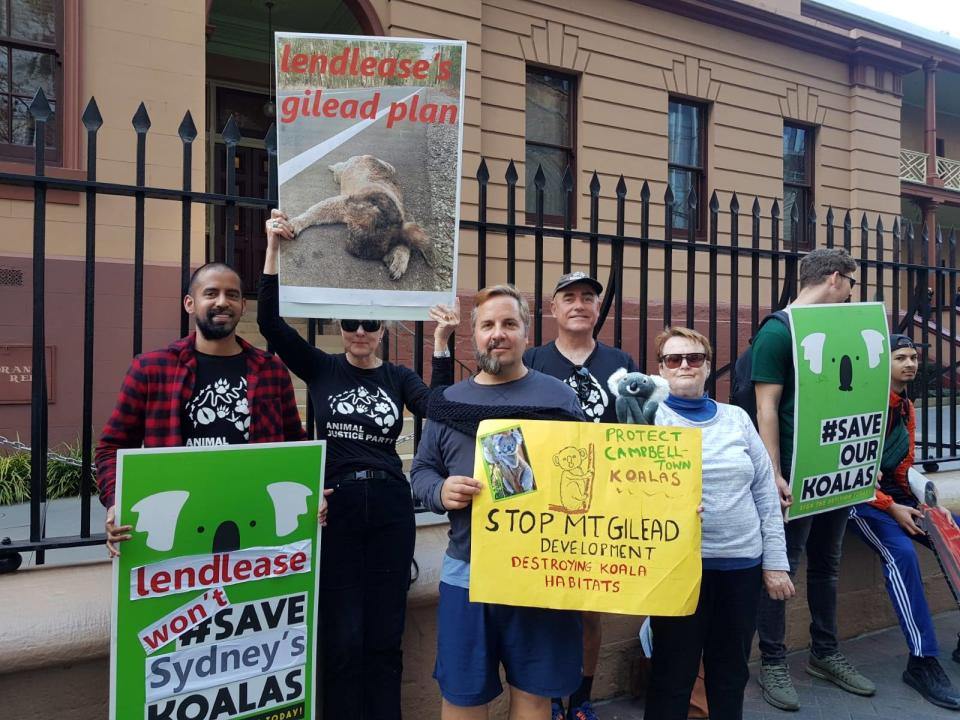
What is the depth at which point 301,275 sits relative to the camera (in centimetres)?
268

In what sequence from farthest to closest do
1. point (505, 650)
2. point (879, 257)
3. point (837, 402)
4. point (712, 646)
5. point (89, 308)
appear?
point (879, 257) < point (837, 402) < point (712, 646) < point (89, 308) < point (505, 650)

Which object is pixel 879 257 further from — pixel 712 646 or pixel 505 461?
pixel 505 461

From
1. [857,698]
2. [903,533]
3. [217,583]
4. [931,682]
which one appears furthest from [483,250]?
[931,682]

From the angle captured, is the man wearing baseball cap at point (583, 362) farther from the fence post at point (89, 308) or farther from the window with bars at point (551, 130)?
the window with bars at point (551, 130)

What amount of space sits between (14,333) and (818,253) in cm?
663

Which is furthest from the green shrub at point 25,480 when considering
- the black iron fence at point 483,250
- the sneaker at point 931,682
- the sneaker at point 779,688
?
the sneaker at point 931,682

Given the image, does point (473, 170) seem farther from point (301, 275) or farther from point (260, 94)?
point (301, 275)

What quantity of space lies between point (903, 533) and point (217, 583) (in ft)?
11.9

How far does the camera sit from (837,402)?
11.5ft

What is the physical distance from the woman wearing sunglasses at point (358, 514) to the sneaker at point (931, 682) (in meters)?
2.81

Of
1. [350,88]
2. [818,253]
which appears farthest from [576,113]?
[350,88]

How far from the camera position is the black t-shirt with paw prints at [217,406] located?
2.47m

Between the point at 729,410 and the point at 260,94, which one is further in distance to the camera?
the point at 260,94

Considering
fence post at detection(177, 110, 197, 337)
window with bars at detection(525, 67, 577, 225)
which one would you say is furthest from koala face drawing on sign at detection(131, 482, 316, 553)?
window with bars at detection(525, 67, 577, 225)
